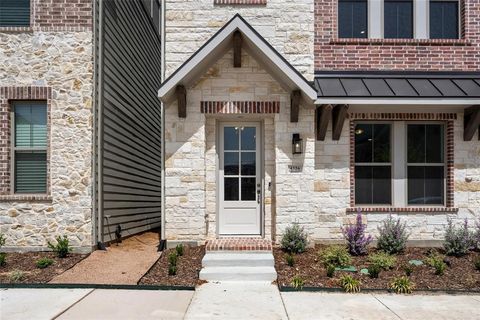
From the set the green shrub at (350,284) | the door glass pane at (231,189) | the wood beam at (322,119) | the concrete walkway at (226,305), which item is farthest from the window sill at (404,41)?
the concrete walkway at (226,305)

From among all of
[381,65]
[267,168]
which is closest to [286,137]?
[267,168]

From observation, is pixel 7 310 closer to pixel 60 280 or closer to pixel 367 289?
pixel 60 280

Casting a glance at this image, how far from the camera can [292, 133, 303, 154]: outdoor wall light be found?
823cm

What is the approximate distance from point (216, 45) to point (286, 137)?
2.25 metres

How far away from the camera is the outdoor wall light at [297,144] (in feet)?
27.0

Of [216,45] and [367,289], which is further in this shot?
[216,45]

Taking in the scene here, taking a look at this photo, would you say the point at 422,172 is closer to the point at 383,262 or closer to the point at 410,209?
the point at 410,209

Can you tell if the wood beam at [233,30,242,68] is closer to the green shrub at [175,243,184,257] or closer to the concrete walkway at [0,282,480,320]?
the green shrub at [175,243,184,257]

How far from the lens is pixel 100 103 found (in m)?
8.40

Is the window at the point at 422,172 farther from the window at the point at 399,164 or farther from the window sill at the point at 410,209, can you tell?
the window sill at the point at 410,209

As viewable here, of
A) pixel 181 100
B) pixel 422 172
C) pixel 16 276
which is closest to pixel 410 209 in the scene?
pixel 422 172

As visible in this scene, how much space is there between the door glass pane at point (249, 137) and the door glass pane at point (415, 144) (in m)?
3.28

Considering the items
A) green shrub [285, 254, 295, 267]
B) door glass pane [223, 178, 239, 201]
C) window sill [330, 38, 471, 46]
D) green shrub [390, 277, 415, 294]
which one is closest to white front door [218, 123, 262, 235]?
door glass pane [223, 178, 239, 201]

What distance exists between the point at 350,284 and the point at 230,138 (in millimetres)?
3864
